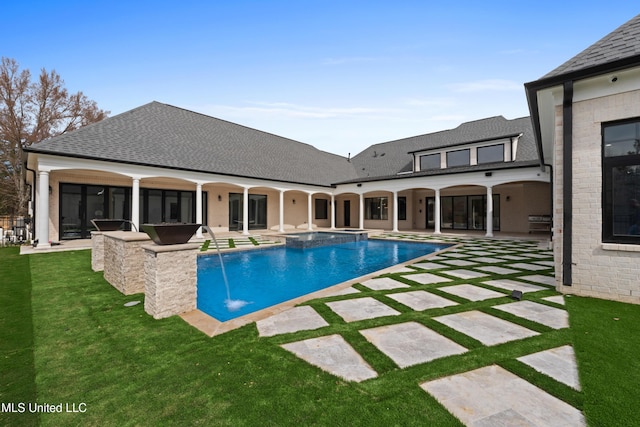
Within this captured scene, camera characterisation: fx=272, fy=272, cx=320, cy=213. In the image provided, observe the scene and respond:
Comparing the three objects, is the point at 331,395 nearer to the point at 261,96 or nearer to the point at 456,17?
the point at 456,17

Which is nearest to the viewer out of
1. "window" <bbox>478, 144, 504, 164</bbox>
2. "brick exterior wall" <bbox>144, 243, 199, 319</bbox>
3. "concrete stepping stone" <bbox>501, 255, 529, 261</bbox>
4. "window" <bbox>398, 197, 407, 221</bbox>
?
"brick exterior wall" <bbox>144, 243, 199, 319</bbox>

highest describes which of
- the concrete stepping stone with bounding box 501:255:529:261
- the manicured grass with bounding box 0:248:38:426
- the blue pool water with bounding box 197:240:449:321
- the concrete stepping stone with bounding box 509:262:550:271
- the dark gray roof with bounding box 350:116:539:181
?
the dark gray roof with bounding box 350:116:539:181

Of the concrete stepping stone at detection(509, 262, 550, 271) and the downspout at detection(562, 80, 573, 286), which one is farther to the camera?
the concrete stepping stone at detection(509, 262, 550, 271)

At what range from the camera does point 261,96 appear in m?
11.5

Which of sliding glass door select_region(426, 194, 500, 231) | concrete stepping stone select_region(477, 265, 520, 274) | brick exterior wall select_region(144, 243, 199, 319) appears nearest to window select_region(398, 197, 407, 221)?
sliding glass door select_region(426, 194, 500, 231)

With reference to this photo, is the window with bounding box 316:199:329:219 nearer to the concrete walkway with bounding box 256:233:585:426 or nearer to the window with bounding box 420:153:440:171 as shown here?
the window with bounding box 420:153:440:171

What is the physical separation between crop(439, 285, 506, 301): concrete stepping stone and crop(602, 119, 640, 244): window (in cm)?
215

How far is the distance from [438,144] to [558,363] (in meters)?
21.0

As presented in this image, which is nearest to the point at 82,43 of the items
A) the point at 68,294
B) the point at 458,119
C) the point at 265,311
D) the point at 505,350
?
the point at 68,294

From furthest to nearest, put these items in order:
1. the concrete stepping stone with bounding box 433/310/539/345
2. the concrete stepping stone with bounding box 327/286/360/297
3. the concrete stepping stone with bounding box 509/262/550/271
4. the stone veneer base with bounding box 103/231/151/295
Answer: the concrete stepping stone with bounding box 509/262/550/271 → the stone veneer base with bounding box 103/231/151/295 → the concrete stepping stone with bounding box 327/286/360/297 → the concrete stepping stone with bounding box 433/310/539/345

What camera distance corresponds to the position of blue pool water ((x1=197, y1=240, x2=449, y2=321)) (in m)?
5.97

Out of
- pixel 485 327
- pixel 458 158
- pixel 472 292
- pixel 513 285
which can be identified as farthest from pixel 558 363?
pixel 458 158

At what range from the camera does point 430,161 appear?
20.0 meters

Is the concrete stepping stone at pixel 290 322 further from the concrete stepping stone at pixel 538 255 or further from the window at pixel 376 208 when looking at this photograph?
the window at pixel 376 208
